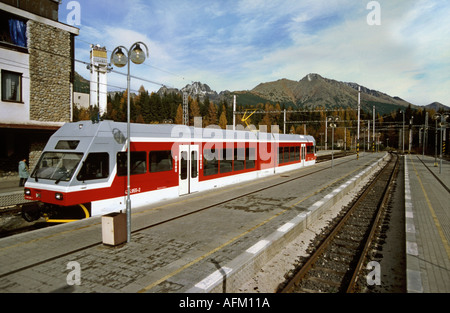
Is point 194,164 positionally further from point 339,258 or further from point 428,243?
point 428,243

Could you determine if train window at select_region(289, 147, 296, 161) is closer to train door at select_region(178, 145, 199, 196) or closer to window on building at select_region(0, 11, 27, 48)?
train door at select_region(178, 145, 199, 196)

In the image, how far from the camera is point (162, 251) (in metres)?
7.15

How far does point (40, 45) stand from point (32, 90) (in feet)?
10.7

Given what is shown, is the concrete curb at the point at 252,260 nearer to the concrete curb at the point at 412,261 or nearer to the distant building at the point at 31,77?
the concrete curb at the point at 412,261

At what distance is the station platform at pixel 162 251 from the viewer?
5.54 metres

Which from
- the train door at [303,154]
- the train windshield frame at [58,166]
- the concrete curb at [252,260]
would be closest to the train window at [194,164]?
the train windshield frame at [58,166]

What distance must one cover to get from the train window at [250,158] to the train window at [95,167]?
10.4 m

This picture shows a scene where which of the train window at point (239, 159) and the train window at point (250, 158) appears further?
the train window at point (250, 158)

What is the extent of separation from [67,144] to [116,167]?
181 cm

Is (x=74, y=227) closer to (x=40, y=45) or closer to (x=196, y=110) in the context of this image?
(x=40, y=45)

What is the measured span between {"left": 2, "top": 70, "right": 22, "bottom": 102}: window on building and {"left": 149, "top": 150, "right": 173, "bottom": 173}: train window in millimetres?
12732

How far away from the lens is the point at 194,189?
14.4 m

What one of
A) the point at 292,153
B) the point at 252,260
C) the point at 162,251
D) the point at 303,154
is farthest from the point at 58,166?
the point at 303,154
